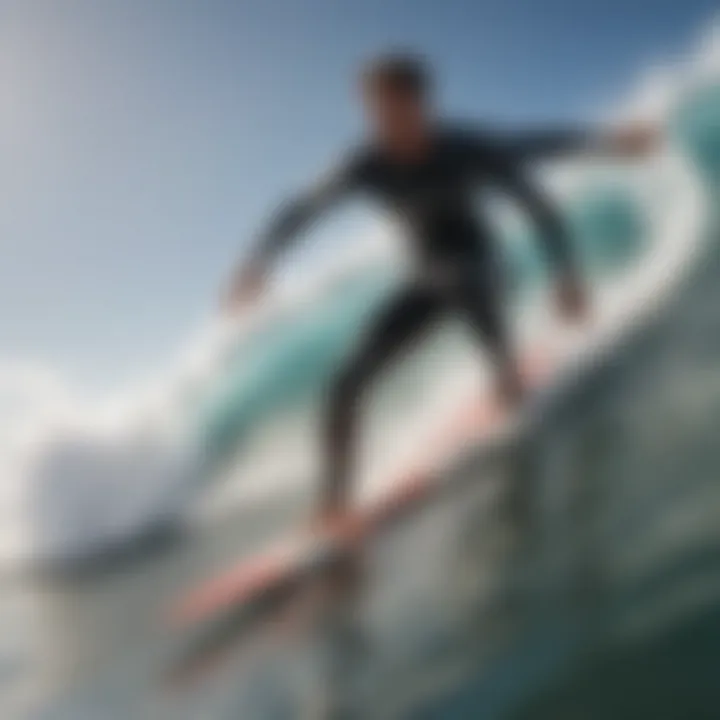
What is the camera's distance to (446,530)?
148 centimetres

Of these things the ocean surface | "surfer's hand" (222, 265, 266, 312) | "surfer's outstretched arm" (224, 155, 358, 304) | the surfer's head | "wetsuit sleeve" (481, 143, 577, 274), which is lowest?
the ocean surface

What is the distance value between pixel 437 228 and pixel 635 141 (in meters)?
0.28

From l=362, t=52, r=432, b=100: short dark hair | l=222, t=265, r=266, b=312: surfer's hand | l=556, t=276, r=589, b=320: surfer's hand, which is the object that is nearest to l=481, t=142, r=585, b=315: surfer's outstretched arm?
l=556, t=276, r=589, b=320: surfer's hand

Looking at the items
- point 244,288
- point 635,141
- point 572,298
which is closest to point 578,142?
point 635,141

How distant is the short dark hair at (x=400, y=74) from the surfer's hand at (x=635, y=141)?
0.24 meters

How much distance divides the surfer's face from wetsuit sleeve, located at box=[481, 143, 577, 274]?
9cm

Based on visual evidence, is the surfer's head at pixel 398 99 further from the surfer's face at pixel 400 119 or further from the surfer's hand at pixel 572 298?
the surfer's hand at pixel 572 298

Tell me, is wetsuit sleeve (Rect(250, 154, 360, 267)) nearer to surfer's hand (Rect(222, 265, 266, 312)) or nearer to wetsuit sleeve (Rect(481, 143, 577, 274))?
surfer's hand (Rect(222, 265, 266, 312))

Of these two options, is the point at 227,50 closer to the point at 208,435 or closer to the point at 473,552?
the point at 208,435

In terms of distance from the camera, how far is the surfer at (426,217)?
1.52m

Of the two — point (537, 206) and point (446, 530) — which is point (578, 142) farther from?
point (446, 530)

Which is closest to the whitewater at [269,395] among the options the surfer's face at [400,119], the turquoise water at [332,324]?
the turquoise water at [332,324]

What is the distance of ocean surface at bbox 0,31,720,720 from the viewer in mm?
1398

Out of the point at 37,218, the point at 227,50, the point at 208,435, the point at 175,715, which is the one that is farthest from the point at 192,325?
the point at 175,715
